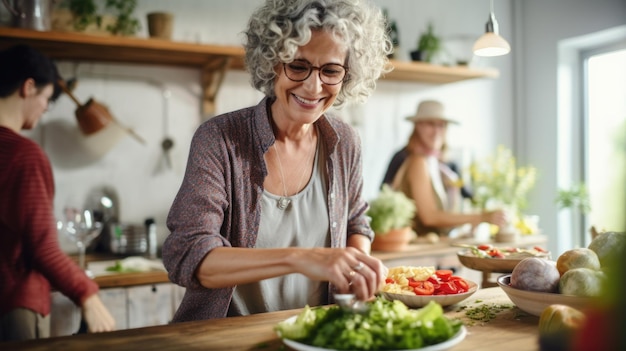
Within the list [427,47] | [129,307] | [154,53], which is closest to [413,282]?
[129,307]

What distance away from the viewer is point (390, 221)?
321 centimetres

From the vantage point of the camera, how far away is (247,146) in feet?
5.42

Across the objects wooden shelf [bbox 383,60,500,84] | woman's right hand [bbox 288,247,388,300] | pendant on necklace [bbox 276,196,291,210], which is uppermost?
wooden shelf [bbox 383,60,500,84]

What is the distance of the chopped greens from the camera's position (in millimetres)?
1022

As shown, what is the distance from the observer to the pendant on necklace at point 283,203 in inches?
66.1

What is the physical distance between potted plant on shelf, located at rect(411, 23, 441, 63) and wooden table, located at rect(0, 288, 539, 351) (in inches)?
115

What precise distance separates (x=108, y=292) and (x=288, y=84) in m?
1.69

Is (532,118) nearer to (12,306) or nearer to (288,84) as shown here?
(288,84)

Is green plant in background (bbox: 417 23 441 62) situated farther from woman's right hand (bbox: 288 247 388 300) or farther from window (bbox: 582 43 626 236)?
woman's right hand (bbox: 288 247 388 300)

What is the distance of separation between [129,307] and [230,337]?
5.76 ft

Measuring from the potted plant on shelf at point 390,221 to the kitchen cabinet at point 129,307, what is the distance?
113cm

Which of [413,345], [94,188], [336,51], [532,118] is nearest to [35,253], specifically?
[336,51]

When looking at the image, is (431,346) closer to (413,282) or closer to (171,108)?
(413,282)

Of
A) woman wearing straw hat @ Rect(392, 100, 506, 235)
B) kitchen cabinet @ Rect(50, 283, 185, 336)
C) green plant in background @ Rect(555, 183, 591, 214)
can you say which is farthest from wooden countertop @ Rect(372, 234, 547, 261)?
kitchen cabinet @ Rect(50, 283, 185, 336)
